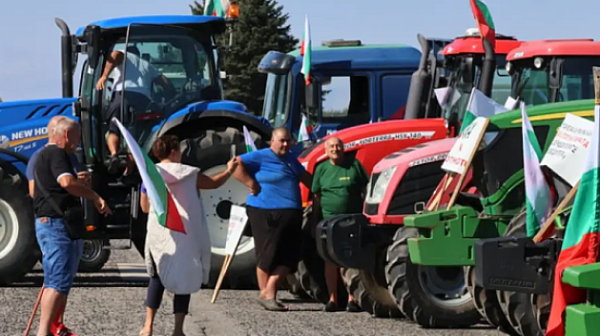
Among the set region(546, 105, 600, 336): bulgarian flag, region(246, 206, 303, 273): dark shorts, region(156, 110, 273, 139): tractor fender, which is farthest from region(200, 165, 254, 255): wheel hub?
region(546, 105, 600, 336): bulgarian flag

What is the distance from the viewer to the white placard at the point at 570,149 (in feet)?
32.0

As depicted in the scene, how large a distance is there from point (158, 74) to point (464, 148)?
5.51m

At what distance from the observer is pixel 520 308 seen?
34.9 ft

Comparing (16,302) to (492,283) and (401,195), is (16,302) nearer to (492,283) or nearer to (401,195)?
(401,195)

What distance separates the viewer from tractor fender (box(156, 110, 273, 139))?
1609cm

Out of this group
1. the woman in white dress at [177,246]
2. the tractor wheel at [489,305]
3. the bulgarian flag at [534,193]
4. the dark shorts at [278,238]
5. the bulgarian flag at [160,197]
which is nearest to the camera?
the bulgarian flag at [534,193]

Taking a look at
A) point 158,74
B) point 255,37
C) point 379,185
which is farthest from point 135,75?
point 255,37

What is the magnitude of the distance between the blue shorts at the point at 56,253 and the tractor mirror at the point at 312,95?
9696 millimetres

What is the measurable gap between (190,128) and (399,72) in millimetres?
5343

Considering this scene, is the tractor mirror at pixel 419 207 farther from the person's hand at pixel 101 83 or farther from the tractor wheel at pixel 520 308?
the person's hand at pixel 101 83

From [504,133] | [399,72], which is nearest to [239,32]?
[399,72]

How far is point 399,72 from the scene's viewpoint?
68.7ft

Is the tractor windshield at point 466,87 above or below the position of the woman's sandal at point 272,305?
above

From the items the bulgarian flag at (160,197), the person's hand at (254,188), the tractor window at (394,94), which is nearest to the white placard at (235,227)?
the person's hand at (254,188)
